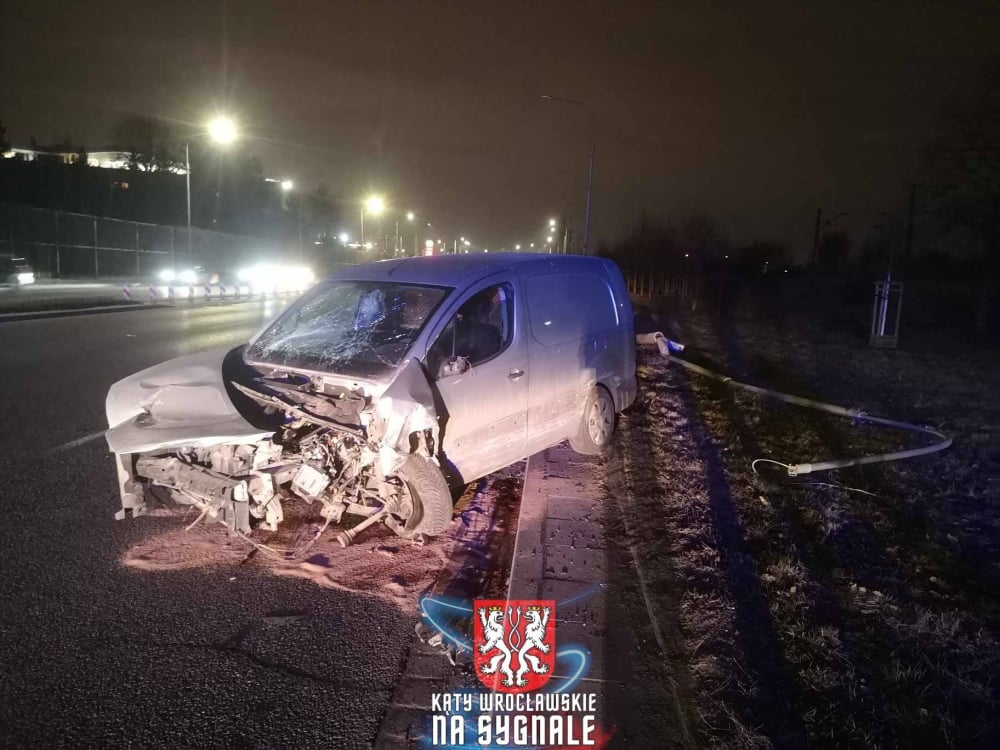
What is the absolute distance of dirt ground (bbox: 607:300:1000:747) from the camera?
123 inches

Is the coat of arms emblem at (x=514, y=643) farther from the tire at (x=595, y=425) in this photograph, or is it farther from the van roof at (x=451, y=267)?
the tire at (x=595, y=425)

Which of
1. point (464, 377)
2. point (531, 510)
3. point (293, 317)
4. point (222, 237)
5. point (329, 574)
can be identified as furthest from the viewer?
point (222, 237)

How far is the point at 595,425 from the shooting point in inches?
269

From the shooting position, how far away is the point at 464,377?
195 inches

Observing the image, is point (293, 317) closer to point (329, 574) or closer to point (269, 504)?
point (269, 504)

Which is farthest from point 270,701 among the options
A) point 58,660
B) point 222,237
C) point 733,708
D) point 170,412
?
point 222,237

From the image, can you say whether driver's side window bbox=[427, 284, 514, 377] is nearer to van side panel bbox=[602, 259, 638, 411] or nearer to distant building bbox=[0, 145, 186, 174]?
van side panel bbox=[602, 259, 638, 411]

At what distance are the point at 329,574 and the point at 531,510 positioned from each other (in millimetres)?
1778

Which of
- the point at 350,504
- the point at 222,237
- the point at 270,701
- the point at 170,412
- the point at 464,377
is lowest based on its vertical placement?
the point at 270,701

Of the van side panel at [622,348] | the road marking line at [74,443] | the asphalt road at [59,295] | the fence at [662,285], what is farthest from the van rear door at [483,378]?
the fence at [662,285]

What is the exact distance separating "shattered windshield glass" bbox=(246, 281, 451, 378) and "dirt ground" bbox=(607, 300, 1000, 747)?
223 centimetres

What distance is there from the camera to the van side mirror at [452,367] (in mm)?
4848

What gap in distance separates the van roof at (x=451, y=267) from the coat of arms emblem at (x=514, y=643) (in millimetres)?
2419

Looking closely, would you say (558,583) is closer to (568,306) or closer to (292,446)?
(292,446)
